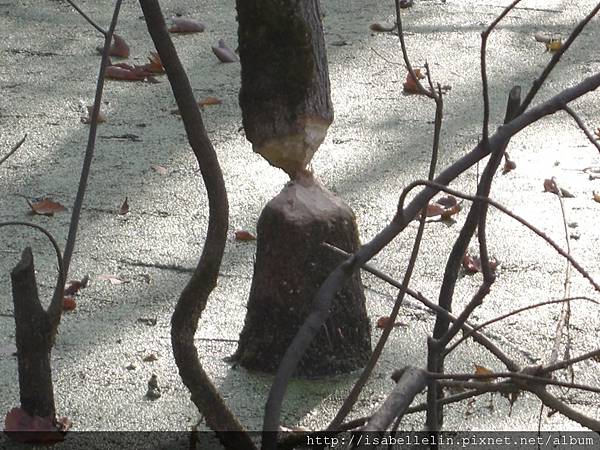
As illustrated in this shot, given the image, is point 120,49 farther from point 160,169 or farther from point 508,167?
point 508,167

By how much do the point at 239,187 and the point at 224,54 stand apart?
3.49 ft

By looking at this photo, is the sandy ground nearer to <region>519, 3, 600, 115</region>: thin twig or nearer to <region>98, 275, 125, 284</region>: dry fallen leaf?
<region>98, 275, 125, 284</region>: dry fallen leaf

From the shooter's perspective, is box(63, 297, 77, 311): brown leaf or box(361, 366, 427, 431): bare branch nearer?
box(361, 366, 427, 431): bare branch

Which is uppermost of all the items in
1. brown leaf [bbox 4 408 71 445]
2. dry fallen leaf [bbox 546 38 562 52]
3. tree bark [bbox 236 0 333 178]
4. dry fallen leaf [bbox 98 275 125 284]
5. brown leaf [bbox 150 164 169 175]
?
tree bark [bbox 236 0 333 178]

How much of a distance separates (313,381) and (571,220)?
1135mm

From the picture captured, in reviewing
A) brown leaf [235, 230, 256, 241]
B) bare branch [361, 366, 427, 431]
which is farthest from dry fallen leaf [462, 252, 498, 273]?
bare branch [361, 366, 427, 431]

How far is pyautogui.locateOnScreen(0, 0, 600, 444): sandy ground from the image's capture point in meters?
2.13

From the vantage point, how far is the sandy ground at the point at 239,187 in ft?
6.98

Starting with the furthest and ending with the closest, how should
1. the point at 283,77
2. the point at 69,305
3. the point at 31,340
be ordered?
the point at 69,305 → the point at 283,77 → the point at 31,340

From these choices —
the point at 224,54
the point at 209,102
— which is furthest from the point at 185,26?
the point at 209,102

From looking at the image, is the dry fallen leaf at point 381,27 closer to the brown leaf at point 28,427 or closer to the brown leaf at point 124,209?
the brown leaf at point 124,209

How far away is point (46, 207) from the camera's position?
2.91 meters

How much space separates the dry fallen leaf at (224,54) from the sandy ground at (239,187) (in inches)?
2.2

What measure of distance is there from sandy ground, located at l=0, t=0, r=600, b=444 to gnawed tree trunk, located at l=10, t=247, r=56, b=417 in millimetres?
164
